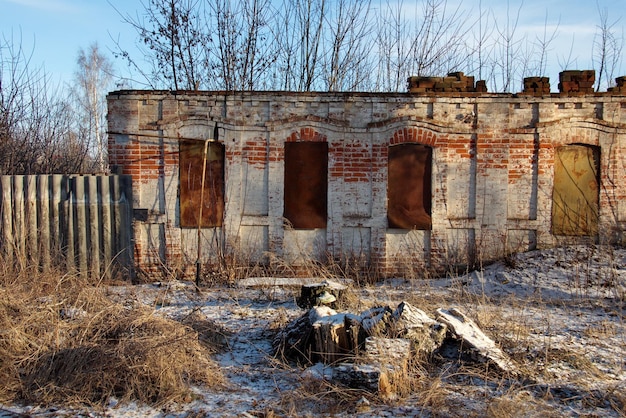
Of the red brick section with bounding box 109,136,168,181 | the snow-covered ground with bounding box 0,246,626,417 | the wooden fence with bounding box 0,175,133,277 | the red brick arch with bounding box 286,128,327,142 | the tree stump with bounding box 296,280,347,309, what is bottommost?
the snow-covered ground with bounding box 0,246,626,417

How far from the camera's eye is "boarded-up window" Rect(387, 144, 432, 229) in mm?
8273

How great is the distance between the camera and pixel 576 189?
27.3 ft

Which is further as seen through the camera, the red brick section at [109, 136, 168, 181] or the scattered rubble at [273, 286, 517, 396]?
the red brick section at [109, 136, 168, 181]

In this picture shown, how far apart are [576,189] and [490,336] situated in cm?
473

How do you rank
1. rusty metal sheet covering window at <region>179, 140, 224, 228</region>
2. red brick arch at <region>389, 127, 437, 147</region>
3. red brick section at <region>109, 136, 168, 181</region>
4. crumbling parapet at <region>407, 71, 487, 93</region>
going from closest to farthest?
red brick section at <region>109, 136, 168, 181</region> → rusty metal sheet covering window at <region>179, 140, 224, 228</region> → red brick arch at <region>389, 127, 437, 147</region> → crumbling parapet at <region>407, 71, 487, 93</region>

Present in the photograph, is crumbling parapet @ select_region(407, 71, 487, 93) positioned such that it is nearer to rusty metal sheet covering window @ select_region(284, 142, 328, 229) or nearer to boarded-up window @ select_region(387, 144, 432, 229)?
boarded-up window @ select_region(387, 144, 432, 229)

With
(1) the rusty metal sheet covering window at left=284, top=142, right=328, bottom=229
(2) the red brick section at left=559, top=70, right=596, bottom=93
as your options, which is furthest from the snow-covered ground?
(2) the red brick section at left=559, top=70, right=596, bottom=93

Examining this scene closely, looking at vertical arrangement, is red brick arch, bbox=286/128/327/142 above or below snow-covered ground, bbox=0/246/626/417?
above

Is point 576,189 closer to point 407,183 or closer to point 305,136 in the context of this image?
point 407,183

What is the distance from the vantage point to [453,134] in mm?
8281

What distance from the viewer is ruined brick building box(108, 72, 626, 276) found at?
8125 millimetres

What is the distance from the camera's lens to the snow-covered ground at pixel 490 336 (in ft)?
11.9

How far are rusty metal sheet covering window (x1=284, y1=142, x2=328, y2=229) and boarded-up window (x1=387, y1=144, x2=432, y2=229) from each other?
1.18m

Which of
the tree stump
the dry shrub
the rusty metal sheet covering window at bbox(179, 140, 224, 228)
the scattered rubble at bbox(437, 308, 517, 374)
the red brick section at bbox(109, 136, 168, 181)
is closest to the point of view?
the dry shrub
